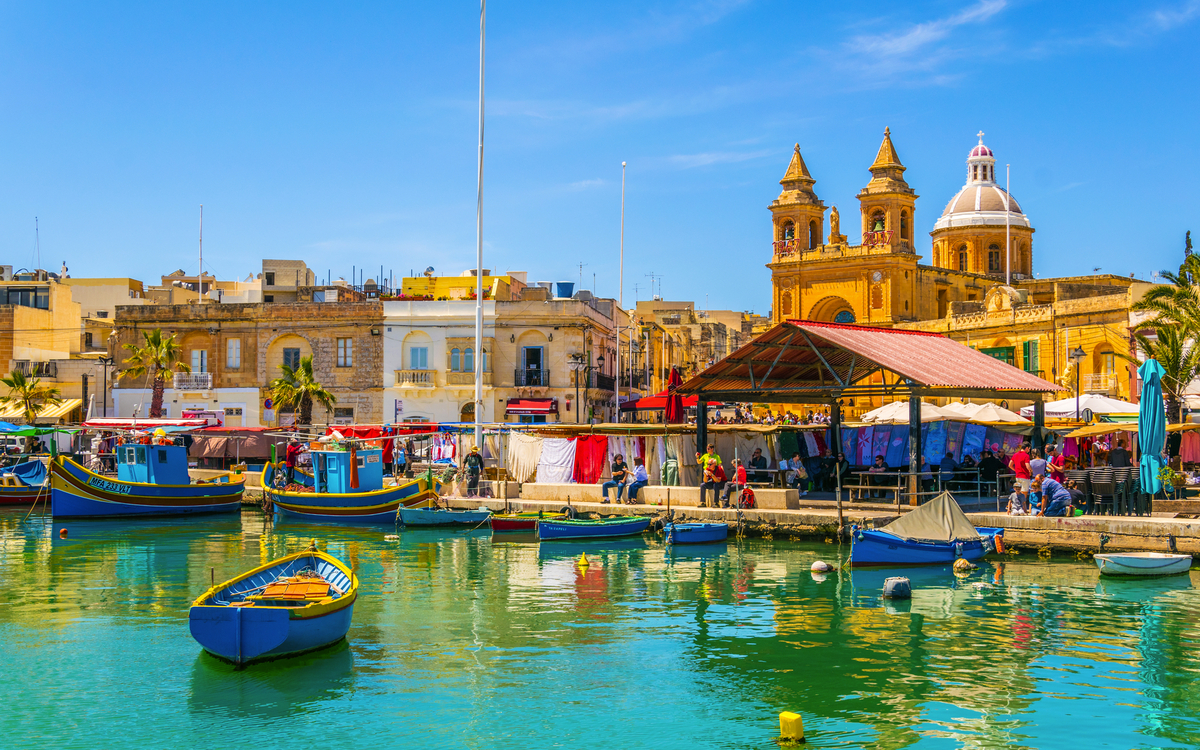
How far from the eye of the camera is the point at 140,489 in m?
32.6

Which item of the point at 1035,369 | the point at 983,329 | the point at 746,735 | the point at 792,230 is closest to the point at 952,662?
the point at 746,735

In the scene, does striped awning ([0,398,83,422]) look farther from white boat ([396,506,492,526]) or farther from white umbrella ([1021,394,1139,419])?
white umbrella ([1021,394,1139,419])

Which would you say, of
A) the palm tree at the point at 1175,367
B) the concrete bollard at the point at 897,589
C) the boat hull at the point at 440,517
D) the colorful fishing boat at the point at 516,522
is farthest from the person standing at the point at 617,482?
the palm tree at the point at 1175,367

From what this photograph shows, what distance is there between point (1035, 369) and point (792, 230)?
24815 mm

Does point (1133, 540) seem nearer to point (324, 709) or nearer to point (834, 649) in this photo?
point (834, 649)

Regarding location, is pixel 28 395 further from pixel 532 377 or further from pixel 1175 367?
pixel 1175 367

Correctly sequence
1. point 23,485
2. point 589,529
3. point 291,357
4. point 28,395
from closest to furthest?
point 589,529, point 23,485, point 28,395, point 291,357

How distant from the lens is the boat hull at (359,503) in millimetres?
30453

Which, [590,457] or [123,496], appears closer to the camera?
[590,457]

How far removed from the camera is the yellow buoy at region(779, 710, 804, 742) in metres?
10.9

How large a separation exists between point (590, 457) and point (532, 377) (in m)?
17.3

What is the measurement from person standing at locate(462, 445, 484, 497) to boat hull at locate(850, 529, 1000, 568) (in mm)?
13426

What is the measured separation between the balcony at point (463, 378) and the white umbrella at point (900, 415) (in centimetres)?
1914

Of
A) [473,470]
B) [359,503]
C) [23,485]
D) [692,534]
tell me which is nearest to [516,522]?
[473,470]
